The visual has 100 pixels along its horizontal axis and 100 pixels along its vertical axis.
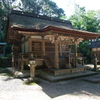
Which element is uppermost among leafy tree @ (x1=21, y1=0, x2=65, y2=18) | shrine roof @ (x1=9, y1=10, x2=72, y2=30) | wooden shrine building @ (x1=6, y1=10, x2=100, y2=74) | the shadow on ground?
leafy tree @ (x1=21, y1=0, x2=65, y2=18)

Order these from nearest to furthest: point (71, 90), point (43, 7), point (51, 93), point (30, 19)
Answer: point (51, 93)
point (71, 90)
point (30, 19)
point (43, 7)

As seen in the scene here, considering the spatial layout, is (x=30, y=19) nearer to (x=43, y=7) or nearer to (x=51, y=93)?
(x=51, y=93)

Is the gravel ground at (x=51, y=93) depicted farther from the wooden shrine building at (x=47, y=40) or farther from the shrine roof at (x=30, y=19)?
the shrine roof at (x=30, y=19)

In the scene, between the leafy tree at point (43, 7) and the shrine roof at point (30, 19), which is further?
the leafy tree at point (43, 7)

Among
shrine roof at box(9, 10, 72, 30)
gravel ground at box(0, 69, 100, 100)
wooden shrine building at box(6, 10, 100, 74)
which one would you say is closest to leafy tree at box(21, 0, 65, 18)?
shrine roof at box(9, 10, 72, 30)

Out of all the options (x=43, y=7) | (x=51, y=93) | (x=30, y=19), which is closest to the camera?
(x=51, y=93)

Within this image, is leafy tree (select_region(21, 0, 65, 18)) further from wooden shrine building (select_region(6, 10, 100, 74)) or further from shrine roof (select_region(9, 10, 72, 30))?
wooden shrine building (select_region(6, 10, 100, 74))

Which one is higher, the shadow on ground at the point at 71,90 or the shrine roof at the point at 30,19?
the shrine roof at the point at 30,19

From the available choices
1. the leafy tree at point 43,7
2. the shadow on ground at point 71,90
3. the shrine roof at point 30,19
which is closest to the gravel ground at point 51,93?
the shadow on ground at point 71,90

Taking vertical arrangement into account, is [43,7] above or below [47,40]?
above

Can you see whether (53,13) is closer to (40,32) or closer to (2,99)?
(40,32)

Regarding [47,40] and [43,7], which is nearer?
[47,40]

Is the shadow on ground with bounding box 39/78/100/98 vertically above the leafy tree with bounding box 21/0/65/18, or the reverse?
the leafy tree with bounding box 21/0/65/18

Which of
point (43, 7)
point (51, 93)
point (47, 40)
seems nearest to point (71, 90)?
point (51, 93)
